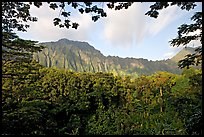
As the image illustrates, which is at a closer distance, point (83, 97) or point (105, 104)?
point (83, 97)

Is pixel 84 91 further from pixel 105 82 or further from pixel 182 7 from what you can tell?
pixel 182 7

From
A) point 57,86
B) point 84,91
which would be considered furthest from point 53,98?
point 84,91

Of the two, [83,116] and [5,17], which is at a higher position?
[5,17]

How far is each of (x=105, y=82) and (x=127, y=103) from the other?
470 cm

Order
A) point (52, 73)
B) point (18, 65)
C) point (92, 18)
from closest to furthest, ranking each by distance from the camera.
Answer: point (92, 18) < point (18, 65) < point (52, 73)

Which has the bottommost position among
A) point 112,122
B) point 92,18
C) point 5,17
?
point 112,122

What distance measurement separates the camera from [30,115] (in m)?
9.42

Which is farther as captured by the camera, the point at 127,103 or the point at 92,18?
the point at 127,103

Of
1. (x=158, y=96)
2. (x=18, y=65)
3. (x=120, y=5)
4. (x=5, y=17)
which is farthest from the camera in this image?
(x=158, y=96)

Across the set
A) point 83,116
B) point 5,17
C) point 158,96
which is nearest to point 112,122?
point 83,116

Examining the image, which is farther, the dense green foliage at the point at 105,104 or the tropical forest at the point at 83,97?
the dense green foliage at the point at 105,104

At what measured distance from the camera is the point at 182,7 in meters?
4.70

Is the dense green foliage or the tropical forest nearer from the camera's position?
the tropical forest

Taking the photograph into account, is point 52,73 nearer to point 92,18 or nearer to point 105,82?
point 105,82
